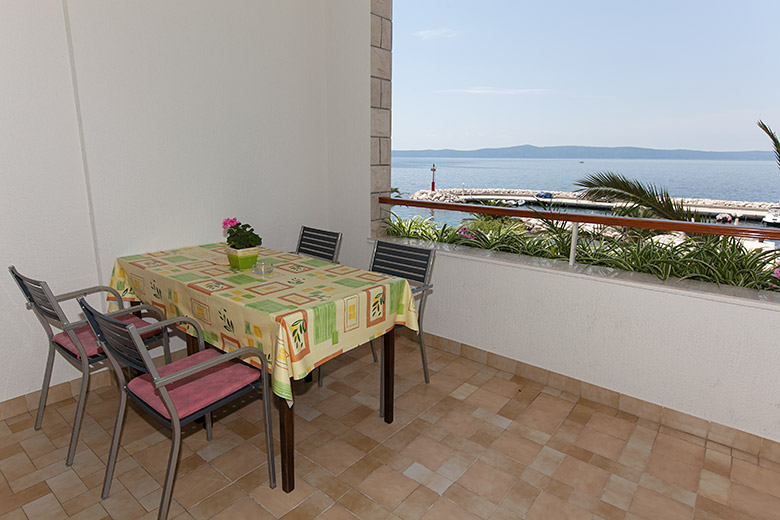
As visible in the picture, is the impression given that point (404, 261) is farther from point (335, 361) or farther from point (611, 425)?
point (611, 425)

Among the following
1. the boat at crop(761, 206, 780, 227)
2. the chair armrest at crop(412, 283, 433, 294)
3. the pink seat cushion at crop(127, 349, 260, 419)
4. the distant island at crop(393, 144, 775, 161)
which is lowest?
the boat at crop(761, 206, 780, 227)

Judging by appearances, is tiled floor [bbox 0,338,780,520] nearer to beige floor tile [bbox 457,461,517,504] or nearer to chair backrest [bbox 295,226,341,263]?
beige floor tile [bbox 457,461,517,504]

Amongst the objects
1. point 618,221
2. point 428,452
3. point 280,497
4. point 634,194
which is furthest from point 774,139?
point 280,497

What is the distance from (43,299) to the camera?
1858 millimetres

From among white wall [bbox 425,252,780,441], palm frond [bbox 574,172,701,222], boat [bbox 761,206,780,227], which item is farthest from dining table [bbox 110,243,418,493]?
boat [bbox 761,206,780,227]

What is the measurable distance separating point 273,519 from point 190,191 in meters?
2.16

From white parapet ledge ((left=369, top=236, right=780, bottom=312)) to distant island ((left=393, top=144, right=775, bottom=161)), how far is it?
46535mm

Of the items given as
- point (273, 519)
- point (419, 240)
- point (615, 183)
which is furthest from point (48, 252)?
point (615, 183)

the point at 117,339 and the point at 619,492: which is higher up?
the point at 117,339

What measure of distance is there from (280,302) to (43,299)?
105 cm

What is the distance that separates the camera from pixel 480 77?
136 ft

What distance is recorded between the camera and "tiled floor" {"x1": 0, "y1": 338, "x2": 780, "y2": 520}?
69.2 inches

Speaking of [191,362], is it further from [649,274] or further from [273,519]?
[649,274]

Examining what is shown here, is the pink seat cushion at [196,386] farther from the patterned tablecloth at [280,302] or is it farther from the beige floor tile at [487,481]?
the beige floor tile at [487,481]
